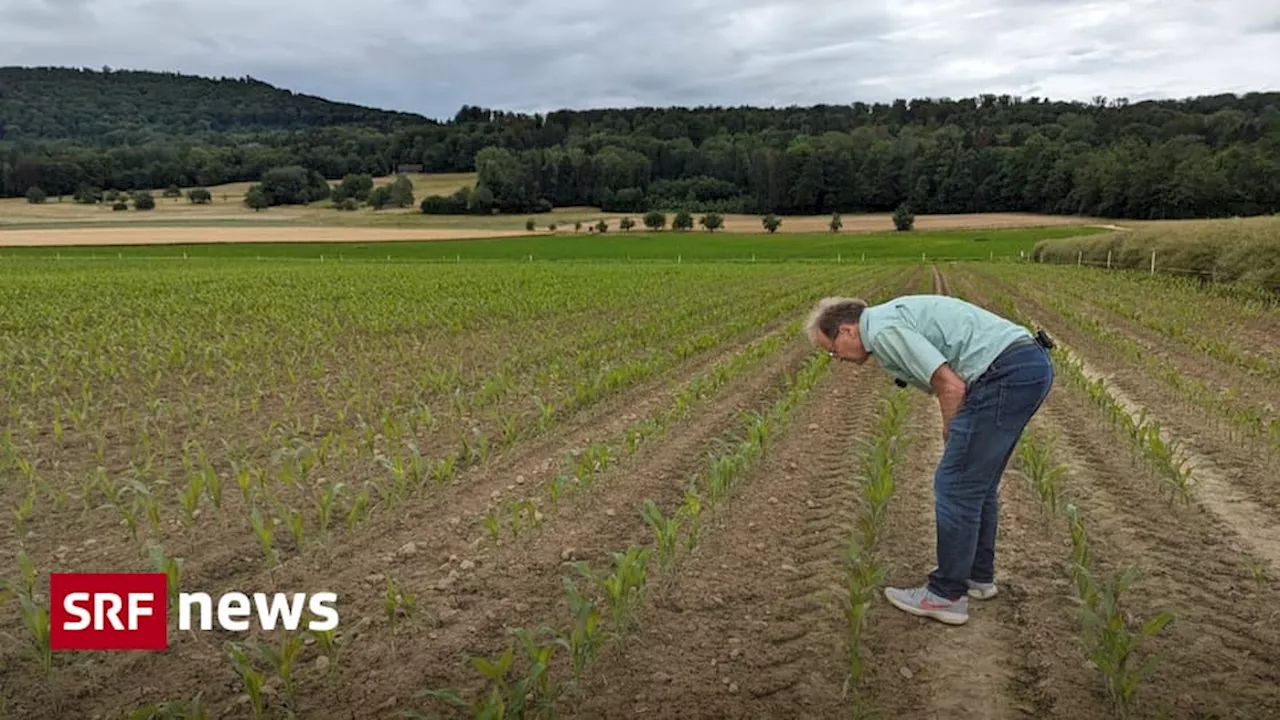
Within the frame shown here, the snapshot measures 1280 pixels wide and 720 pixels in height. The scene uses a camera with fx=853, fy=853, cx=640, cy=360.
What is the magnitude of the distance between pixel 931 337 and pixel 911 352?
0.72 ft

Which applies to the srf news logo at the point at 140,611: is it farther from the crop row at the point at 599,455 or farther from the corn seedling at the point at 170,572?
the crop row at the point at 599,455

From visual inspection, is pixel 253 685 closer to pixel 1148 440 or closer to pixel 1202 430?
pixel 1148 440

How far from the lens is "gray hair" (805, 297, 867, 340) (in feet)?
13.6

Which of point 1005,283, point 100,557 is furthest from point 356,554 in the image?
point 1005,283

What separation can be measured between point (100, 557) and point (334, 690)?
2.37 metres

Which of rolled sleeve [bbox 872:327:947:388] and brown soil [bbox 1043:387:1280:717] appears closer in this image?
brown soil [bbox 1043:387:1280:717]

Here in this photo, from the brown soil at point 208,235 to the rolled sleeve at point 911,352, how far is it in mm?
76740

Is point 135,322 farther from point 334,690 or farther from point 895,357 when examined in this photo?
point 895,357

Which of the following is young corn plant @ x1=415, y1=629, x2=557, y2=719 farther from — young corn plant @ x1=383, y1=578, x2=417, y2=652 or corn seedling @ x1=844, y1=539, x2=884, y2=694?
corn seedling @ x1=844, y1=539, x2=884, y2=694

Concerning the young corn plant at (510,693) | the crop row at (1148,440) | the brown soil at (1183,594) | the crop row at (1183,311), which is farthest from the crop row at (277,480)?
the crop row at (1183,311)

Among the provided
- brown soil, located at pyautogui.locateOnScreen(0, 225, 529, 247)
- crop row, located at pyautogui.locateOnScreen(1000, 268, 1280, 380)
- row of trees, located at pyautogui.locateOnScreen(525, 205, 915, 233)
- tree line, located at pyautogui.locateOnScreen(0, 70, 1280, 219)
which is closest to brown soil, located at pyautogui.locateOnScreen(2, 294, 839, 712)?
crop row, located at pyautogui.locateOnScreen(1000, 268, 1280, 380)

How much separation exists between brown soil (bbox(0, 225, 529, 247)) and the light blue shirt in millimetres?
76652

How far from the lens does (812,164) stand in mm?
109750

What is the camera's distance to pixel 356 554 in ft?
17.0
